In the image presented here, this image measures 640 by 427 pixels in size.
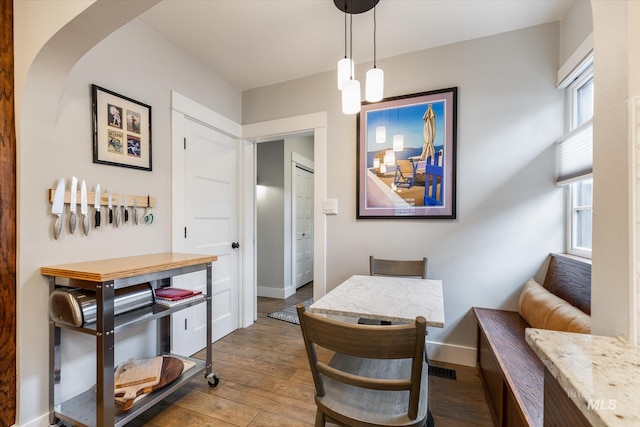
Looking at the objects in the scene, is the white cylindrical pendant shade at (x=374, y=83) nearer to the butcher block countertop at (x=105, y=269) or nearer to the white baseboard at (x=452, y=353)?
the butcher block countertop at (x=105, y=269)

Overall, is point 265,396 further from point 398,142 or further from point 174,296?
point 398,142

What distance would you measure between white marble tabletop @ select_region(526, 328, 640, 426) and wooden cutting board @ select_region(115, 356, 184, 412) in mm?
1853

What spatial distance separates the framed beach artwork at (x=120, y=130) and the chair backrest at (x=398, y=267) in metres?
1.90

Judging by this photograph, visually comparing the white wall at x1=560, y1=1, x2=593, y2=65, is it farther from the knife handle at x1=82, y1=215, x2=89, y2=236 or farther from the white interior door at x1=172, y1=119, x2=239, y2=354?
the knife handle at x1=82, y1=215, x2=89, y2=236

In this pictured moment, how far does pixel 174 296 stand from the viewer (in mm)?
1776

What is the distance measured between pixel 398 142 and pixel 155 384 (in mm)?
2422

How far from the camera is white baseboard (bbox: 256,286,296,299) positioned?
163 inches

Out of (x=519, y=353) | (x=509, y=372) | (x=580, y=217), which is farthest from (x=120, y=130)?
(x=580, y=217)

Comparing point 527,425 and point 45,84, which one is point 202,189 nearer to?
point 45,84

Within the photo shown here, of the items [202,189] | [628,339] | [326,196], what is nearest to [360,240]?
[326,196]

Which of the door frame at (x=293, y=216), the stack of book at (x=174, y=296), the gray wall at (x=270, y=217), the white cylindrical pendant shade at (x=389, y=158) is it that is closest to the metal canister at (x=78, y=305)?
the stack of book at (x=174, y=296)

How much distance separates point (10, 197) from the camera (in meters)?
1.40

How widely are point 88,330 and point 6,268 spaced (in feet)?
1.71

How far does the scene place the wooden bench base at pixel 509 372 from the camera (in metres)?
1.13
